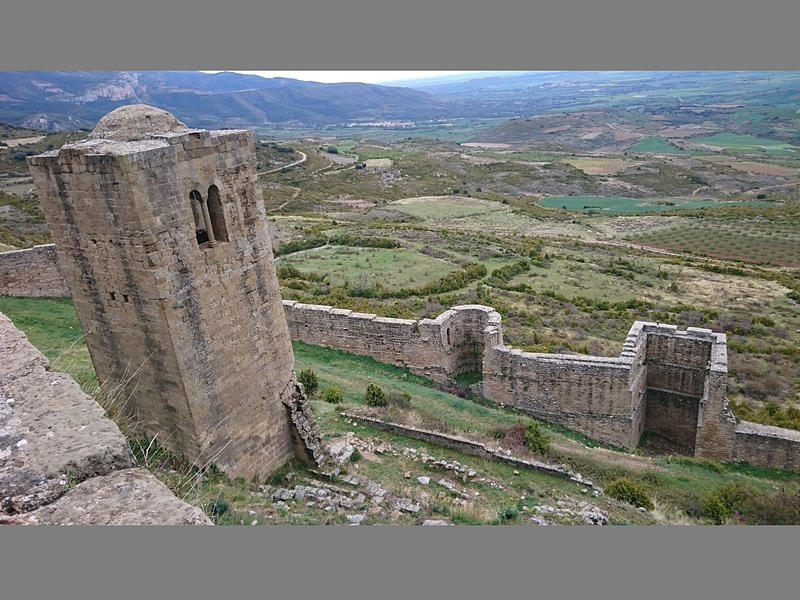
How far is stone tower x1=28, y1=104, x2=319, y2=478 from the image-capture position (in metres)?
6.80

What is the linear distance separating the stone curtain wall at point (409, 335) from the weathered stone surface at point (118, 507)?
35.2 feet

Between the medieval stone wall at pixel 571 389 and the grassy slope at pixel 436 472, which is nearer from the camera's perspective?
the grassy slope at pixel 436 472

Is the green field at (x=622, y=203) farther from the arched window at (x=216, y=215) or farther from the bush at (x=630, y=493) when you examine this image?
the arched window at (x=216, y=215)

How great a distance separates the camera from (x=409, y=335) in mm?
14938

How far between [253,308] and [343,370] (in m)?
6.64

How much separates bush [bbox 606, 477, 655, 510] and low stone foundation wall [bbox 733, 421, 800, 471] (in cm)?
387

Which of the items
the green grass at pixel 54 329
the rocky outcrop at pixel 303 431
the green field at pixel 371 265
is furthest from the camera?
the green field at pixel 371 265

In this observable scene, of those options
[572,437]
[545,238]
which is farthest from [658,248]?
Result: [572,437]

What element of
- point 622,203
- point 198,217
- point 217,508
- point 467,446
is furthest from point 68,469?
point 622,203

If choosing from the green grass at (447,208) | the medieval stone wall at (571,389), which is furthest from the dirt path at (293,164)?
the medieval stone wall at (571,389)

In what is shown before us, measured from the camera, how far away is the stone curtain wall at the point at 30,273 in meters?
17.9

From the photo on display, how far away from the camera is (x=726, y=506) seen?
1006cm

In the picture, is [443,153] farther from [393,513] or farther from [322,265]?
[393,513]

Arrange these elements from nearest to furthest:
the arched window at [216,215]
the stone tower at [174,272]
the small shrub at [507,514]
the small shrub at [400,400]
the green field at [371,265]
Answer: the stone tower at [174,272], the arched window at [216,215], the small shrub at [507,514], the small shrub at [400,400], the green field at [371,265]
